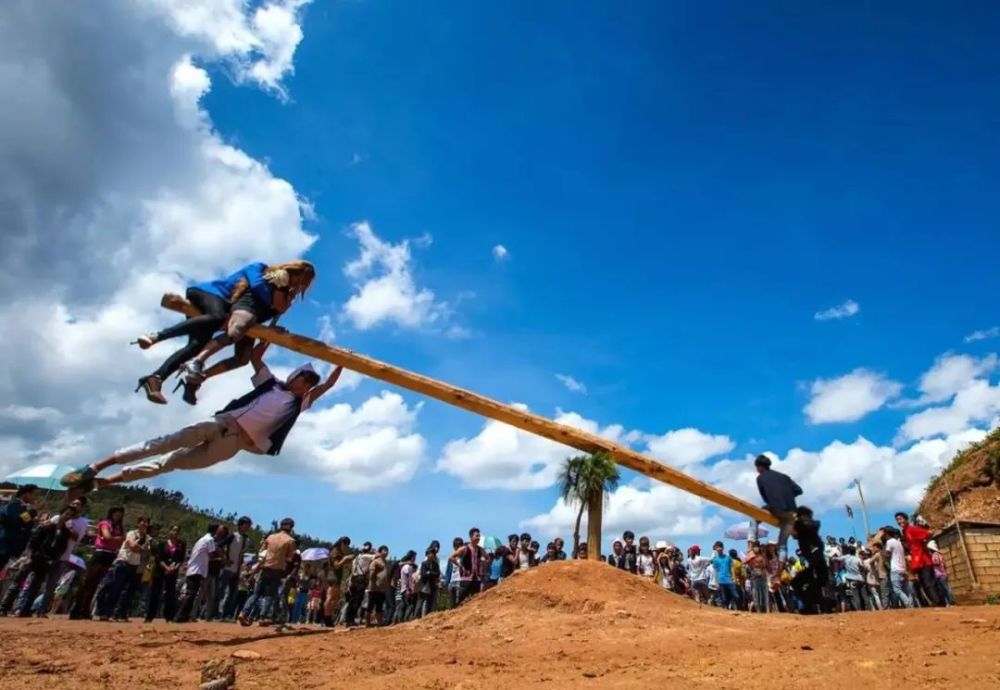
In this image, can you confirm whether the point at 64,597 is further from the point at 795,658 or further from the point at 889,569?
the point at 889,569

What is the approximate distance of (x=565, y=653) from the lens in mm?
5711

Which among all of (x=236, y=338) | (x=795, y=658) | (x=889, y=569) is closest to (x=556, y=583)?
(x=795, y=658)

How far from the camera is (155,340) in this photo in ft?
20.6

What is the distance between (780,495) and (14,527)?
11236 mm

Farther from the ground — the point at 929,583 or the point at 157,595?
the point at 929,583

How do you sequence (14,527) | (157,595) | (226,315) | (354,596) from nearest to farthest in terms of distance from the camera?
(226,315) → (14,527) → (157,595) → (354,596)

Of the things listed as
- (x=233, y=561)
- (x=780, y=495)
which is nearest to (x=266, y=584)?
(x=233, y=561)

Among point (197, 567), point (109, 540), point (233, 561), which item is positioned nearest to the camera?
point (109, 540)

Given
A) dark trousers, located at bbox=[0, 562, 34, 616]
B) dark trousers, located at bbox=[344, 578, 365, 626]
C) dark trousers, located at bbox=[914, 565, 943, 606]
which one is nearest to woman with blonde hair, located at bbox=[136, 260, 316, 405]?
dark trousers, located at bbox=[0, 562, 34, 616]

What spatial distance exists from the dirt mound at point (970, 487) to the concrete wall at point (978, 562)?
1246 cm

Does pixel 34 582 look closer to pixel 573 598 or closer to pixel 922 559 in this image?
pixel 573 598

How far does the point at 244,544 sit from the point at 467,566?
465 centimetres

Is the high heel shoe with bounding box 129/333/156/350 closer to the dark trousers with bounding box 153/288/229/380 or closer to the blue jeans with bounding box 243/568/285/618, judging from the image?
the dark trousers with bounding box 153/288/229/380

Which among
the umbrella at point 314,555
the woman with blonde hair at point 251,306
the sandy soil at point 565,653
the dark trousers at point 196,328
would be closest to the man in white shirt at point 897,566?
the sandy soil at point 565,653
